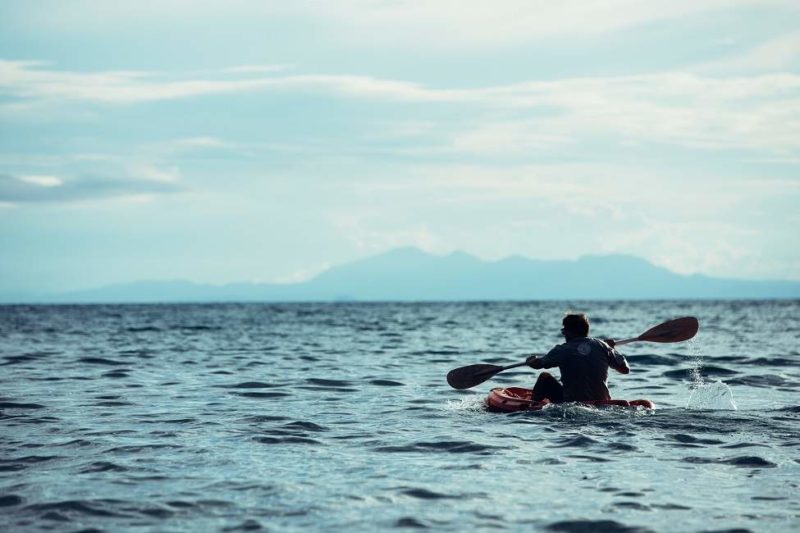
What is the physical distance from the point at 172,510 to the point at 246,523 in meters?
0.84

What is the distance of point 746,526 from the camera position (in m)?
7.86

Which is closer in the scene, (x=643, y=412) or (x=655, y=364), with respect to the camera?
(x=643, y=412)

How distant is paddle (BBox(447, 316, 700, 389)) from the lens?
17.1 meters

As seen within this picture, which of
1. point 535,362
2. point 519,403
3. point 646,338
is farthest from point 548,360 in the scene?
point 646,338

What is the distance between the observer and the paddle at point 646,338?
17109 mm

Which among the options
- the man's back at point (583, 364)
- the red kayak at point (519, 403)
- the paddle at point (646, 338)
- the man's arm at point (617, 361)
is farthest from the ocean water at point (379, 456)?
the man's arm at point (617, 361)

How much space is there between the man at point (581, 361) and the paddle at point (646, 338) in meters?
2.68

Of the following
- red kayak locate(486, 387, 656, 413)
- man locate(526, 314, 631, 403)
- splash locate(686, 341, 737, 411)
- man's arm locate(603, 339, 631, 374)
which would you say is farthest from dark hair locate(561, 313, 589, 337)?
splash locate(686, 341, 737, 411)

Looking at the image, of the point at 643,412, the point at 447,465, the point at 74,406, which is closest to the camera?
the point at 447,465

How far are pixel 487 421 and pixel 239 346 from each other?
2313 cm

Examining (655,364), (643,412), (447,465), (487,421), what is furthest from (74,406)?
(655,364)

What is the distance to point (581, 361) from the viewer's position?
14.1 metres

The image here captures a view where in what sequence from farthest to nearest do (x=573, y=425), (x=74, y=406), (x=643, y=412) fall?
(x=74, y=406)
(x=643, y=412)
(x=573, y=425)

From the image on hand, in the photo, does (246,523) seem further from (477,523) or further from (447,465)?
(447,465)
